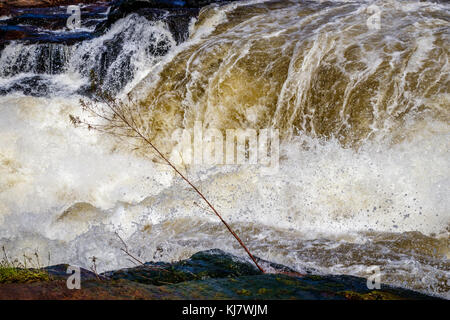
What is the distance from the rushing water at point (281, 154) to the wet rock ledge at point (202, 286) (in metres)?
0.50

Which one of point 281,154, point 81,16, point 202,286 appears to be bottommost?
point 281,154

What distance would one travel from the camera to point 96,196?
571 cm

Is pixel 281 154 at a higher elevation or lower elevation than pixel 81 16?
lower

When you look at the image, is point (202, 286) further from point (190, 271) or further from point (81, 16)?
point (81, 16)

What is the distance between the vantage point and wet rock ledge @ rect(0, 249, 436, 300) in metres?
2.24

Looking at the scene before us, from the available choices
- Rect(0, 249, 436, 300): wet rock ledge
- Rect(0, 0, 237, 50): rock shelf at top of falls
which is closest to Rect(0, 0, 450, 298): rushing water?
Rect(0, 249, 436, 300): wet rock ledge

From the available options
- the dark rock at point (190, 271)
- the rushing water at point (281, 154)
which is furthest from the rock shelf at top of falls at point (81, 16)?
the dark rock at point (190, 271)

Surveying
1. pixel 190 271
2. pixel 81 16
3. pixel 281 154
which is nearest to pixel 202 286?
pixel 190 271

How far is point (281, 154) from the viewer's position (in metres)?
5.46

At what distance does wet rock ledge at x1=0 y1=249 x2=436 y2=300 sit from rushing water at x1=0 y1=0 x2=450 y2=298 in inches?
19.5

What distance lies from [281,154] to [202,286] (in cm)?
317

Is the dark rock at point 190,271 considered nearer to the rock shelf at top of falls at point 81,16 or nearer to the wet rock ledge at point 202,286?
the wet rock ledge at point 202,286

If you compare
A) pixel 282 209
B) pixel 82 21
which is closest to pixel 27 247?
pixel 282 209

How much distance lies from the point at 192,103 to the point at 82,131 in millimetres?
1844
